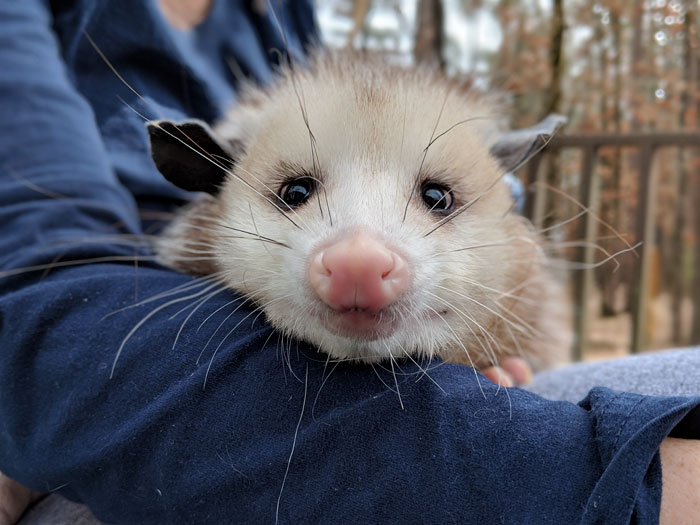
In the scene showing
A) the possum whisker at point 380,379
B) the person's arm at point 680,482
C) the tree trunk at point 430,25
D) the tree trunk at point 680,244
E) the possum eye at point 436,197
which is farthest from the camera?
the tree trunk at point 430,25

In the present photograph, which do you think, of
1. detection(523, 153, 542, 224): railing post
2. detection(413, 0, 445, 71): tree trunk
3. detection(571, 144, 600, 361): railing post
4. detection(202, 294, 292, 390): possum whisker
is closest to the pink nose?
detection(202, 294, 292, 390): possum whisker

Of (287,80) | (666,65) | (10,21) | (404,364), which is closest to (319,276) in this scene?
(404,364)

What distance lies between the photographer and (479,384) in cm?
75

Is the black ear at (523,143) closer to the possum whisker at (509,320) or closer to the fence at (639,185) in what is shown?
the possum whisker at (509,320)

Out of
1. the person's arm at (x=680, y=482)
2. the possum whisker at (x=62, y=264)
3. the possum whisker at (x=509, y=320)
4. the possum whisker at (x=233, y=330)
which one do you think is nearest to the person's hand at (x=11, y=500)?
the possum whisker at (x=62, y=264)

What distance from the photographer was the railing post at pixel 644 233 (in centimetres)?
256

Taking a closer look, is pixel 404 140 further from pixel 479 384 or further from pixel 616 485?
pixel 616 485

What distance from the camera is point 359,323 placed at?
29.4 inches

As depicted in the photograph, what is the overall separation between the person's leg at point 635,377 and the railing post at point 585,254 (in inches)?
39.2

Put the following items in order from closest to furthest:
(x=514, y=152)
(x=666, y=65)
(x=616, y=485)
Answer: (x=616, y=485), (x=514, y=152), (x=666, y=65)

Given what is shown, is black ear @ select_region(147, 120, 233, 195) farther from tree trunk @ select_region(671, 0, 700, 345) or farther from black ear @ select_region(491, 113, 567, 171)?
tree trunk @ select_region(671, 0, 700, 345)

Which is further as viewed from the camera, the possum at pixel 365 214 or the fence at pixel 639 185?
the fence at pixel 639 185

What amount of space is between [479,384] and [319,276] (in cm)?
27

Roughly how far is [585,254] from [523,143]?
5.47 feet
